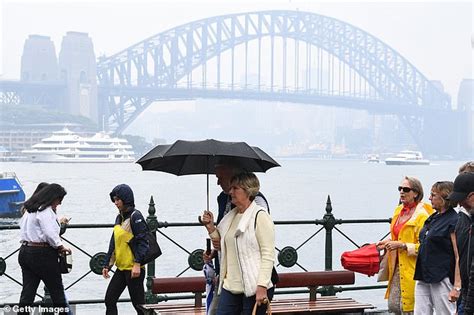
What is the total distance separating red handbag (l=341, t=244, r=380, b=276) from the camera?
5480mm

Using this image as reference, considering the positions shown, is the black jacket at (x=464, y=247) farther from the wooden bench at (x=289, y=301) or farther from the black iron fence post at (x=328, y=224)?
the black iron fence post at (x=328, y=224)

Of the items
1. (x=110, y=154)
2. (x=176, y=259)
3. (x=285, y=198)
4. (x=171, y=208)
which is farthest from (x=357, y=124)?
(x=176, y=259)

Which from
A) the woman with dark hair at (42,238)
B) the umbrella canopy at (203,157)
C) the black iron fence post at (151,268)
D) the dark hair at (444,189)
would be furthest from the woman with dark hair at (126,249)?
the dark hair at (444,189)

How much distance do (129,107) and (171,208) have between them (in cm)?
3298

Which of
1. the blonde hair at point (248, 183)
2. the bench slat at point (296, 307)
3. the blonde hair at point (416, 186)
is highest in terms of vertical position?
the blonde hair at point (248, 183)

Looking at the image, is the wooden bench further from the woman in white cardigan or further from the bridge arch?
the bridge arch

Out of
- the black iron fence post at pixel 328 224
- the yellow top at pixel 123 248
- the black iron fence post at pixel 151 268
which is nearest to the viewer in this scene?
the yellow top at pixel 123 248

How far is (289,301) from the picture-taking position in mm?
5934

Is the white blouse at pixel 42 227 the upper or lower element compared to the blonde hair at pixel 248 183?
lower

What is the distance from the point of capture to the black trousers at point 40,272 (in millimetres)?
5715

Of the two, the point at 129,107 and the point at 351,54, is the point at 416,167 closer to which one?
the point at 351,54

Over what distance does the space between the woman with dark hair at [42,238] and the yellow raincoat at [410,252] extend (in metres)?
2.16

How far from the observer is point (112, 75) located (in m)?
90.0

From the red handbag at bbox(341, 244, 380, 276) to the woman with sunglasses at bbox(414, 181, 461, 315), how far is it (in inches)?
16.0
